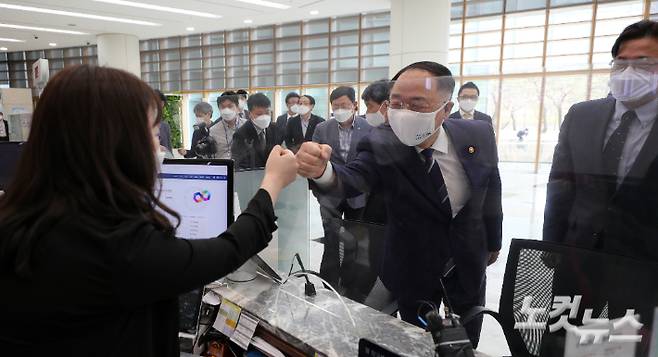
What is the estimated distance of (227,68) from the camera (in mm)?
11766

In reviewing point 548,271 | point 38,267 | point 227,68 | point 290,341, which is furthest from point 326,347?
point 227,68

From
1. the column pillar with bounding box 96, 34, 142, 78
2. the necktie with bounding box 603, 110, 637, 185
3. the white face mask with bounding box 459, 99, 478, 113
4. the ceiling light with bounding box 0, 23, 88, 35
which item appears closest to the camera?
the necktie with bounding box 603, 110, 637, 185

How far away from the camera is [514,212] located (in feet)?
5.87

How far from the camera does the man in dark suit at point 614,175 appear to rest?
3.76 ft

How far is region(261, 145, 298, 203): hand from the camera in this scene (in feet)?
3.19

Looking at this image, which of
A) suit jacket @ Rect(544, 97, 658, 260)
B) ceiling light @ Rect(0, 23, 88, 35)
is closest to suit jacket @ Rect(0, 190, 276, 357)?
suit jacket @ Rect(544, 97, 658, 260)

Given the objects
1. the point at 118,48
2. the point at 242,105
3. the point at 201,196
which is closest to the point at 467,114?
the point at 201,196

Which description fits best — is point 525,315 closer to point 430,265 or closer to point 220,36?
point 430,265

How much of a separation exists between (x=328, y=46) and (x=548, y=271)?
959 cm

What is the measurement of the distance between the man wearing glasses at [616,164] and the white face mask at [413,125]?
44cm

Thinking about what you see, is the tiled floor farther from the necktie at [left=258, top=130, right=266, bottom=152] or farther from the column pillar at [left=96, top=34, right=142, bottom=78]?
the column pillar at [left=96, top=34, right=142, bottom=78]

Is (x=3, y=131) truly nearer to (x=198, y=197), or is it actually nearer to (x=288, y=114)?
(x=288, y=114)

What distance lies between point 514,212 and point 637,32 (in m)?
0.78

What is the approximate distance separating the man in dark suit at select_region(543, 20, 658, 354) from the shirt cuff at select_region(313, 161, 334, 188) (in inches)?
28.8
